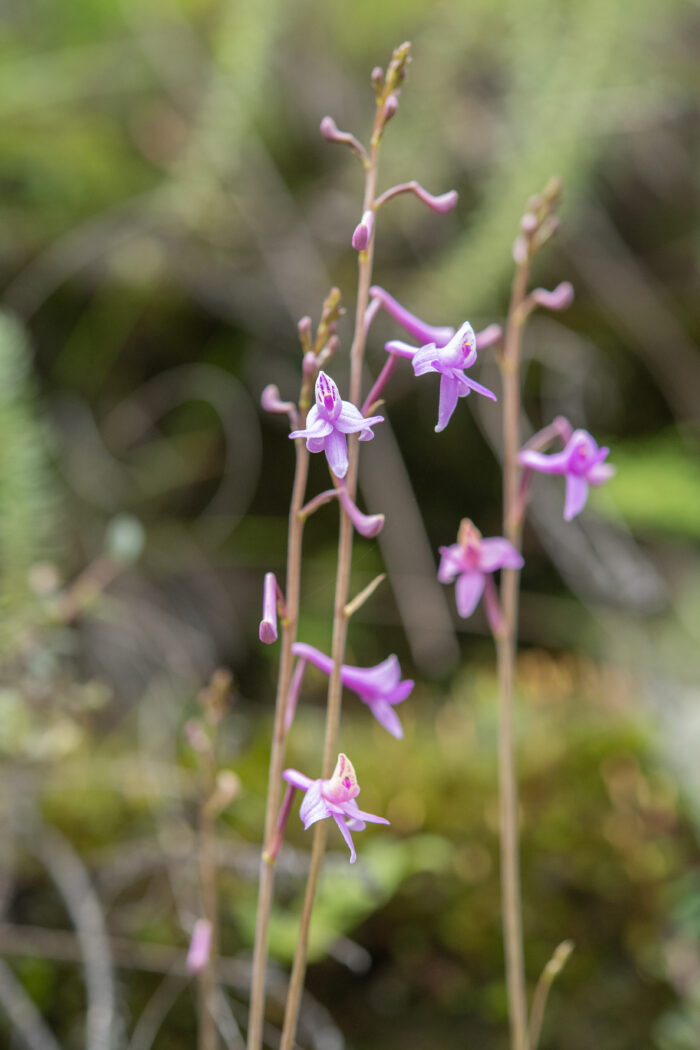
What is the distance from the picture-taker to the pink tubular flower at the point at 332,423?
0.53 meters

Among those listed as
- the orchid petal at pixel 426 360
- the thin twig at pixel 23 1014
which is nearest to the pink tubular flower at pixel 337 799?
the orchid petal at pixel 426 360

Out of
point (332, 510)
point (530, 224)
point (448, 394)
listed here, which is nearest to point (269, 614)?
point (448, 394)

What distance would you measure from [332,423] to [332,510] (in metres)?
1.74

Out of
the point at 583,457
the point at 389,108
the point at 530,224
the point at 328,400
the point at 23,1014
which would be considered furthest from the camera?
the point at 23,1014

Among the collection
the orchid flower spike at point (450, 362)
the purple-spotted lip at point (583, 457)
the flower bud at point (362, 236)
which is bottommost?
the purple-spotted lip at point (583, 457)

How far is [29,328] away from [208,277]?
441mm

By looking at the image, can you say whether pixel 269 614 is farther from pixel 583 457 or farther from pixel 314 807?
pixel 583 457

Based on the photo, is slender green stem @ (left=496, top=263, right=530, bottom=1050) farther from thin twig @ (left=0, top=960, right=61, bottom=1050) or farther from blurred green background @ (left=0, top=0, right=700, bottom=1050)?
thin twig @ (left=0, top=960, right=61, bottom=1050)

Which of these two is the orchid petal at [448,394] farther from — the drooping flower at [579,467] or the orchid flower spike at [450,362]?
the drooping flower at [579,467]

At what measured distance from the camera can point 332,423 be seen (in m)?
0.54

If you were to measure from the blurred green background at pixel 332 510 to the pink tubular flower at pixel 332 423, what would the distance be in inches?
23.1

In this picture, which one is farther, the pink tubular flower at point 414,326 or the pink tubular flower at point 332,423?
the pink tubular flower at point 414,326

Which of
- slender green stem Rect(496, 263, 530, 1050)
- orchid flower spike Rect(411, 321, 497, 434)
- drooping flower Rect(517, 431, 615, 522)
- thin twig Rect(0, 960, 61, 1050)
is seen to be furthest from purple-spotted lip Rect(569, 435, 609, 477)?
thin twig Rect(0, 960, 61, 1050)

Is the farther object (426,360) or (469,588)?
(469,588)
